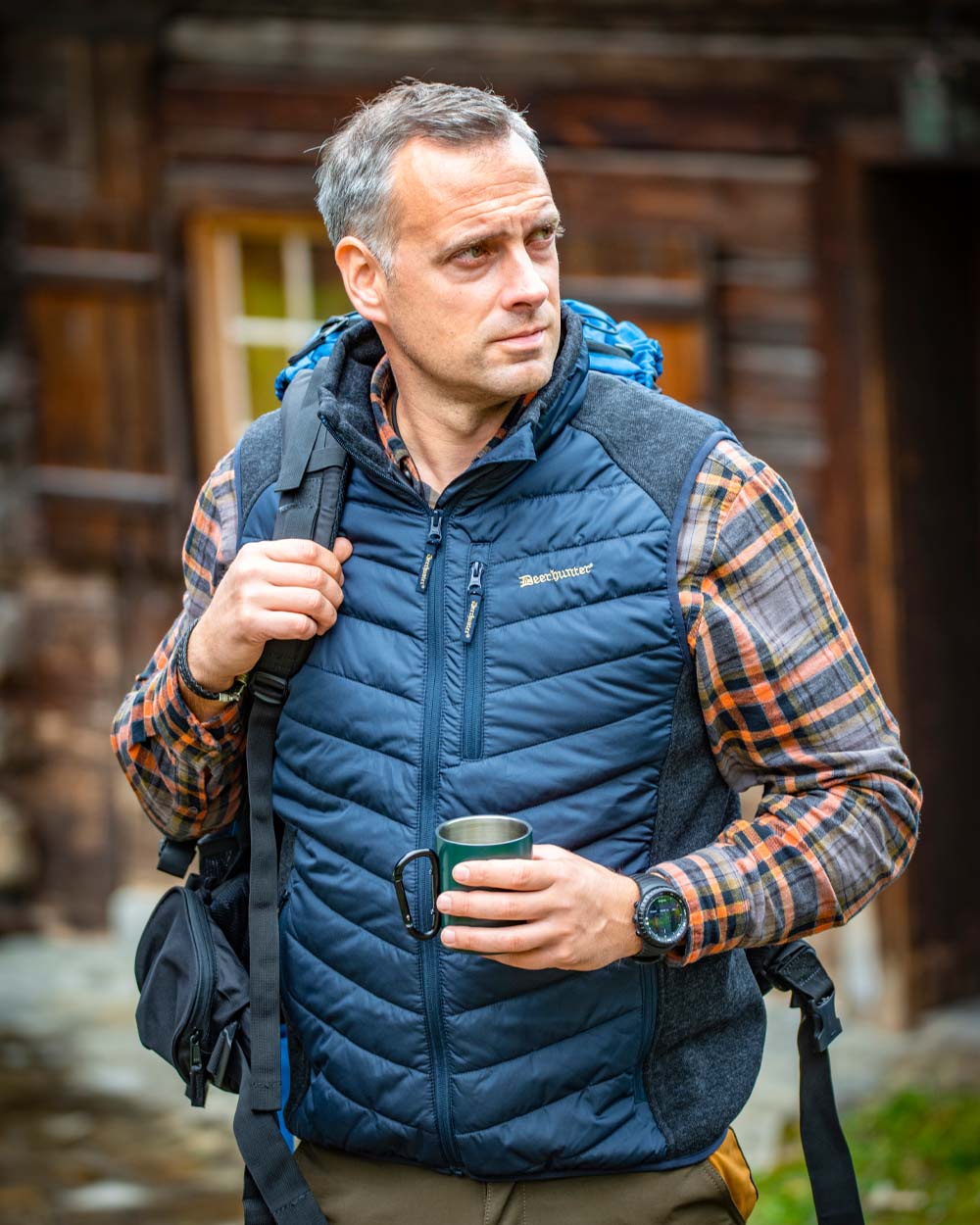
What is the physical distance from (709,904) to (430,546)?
0.54 m

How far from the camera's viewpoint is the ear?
7.83ft

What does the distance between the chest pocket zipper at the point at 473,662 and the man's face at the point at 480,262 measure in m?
0.24

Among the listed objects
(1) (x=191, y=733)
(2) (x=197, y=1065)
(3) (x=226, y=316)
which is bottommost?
(2) (x=197, y=1065)

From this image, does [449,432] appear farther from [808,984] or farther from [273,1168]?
[273,1168]

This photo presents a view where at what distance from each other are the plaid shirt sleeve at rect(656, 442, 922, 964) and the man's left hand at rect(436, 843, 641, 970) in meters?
0.10

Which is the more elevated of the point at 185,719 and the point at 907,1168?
the point at 185,719

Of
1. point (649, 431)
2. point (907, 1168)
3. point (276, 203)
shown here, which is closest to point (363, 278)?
point (649, 431)

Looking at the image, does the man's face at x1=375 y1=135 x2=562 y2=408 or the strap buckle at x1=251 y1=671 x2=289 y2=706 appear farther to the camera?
the strap buckle at x1=251 y1=671 x2=289 y2=706

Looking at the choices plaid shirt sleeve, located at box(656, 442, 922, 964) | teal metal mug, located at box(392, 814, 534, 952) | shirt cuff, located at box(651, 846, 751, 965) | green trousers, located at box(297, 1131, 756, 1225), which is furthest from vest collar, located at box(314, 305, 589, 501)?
green trousers, located at box(297, 1131, 756, 1225)

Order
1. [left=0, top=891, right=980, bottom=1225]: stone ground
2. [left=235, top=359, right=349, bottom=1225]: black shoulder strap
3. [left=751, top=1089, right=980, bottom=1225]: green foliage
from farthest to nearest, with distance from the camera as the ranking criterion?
[left=0, top=891, right=980, bottom=1225]: stone ground
[left=751, top=1089, right=980, bottom=1225]: green foliage
[left=235, top=359, right=349, bottom=1225]: black shoulder strap

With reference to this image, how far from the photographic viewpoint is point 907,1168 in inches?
182

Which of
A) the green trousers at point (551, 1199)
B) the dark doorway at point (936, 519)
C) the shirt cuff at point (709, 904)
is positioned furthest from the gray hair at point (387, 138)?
the dark doorway at point (936, 519)

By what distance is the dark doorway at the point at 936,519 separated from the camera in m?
5.35

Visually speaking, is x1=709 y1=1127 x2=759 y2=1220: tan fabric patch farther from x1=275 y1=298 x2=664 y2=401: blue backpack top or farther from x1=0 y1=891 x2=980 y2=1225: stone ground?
x1=0 y1=891 x2=980 y2=1225: stone ground
